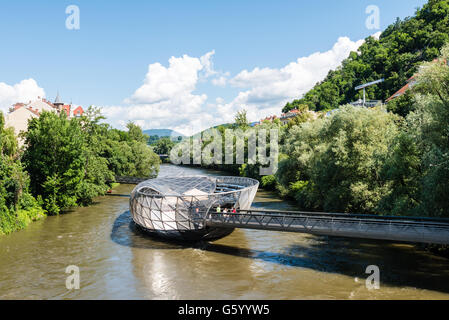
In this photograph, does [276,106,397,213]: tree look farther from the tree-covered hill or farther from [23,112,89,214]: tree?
the tree-covered hill

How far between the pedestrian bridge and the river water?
6.45ft

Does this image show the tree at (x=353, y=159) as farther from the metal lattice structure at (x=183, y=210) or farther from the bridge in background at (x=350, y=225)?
the metal lattice structure at (x=183, y=210)

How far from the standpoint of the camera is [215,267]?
18.7 metres

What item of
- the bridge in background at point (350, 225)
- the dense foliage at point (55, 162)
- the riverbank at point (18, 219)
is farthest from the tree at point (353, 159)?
the riverbank at point (18, 219)

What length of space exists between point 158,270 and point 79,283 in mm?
3984

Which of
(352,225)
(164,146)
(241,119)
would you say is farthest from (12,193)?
(164,146)

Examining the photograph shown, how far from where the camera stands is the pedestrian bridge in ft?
51.9

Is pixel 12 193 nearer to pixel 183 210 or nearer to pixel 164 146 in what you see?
pixel 183 210

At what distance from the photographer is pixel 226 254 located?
69.3 ft

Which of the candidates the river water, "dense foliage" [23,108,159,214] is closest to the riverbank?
the river water

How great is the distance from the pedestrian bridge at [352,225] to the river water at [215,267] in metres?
1.96

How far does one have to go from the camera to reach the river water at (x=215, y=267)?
51.1ft

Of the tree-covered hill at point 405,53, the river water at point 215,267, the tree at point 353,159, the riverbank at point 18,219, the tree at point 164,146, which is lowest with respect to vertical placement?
the river water at point 215,267
